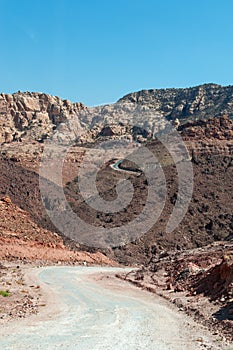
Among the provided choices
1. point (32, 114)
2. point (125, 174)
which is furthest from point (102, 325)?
point (32, 114)

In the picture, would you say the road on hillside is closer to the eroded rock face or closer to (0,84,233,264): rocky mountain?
(0,84,233,264): rocky mountain

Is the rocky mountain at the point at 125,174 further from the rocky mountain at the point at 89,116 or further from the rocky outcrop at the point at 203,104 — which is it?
the rocky outcrop at the point at 203,104

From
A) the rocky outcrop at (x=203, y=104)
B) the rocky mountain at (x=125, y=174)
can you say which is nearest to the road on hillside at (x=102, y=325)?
the rocky mountain at (x=125, y=174)

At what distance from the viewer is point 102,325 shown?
1373 centimetres

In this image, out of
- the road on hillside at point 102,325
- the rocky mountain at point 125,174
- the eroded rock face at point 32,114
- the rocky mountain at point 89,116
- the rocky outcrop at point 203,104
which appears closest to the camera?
the road on hillside at point 102,325

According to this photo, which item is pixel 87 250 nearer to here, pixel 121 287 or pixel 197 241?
pixel 197 241

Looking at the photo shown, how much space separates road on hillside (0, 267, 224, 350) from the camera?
11.3m

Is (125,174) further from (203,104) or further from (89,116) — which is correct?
(203,104)

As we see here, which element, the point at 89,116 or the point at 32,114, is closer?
the point at 32,114

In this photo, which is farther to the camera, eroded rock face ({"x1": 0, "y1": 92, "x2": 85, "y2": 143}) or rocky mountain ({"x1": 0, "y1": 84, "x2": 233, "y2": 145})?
rocky mountain ({"x1": 0, "y1": 84, "x2": 233, "y2": 145})

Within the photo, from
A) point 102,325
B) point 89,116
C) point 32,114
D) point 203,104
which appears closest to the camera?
point 102,325

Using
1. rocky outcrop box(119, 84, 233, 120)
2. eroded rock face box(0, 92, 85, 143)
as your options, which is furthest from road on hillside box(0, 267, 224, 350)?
rocky outcrop box(119, 84, 233, 120)

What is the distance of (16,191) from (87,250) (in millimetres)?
18230

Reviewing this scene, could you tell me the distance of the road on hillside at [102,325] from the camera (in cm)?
1134
